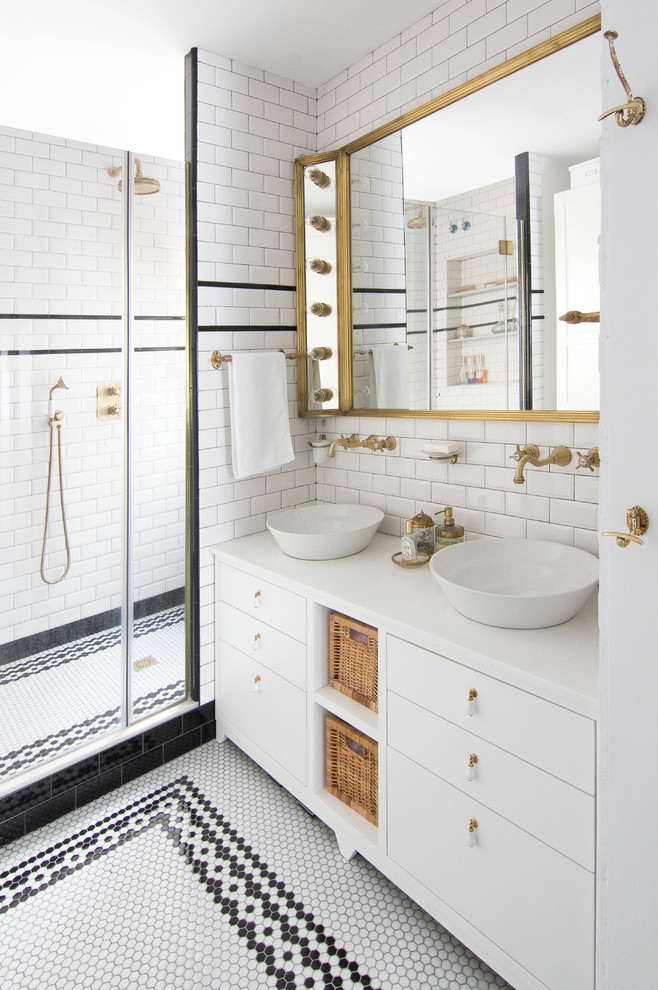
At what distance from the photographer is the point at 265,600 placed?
2.09m

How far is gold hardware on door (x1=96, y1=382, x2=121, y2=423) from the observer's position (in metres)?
2.10

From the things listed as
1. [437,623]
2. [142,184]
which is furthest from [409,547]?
[142,184]

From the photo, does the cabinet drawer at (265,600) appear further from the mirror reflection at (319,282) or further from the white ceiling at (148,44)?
the white ceiling at (148,44)

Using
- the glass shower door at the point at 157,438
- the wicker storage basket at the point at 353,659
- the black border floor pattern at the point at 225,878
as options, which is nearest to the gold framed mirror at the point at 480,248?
the glass shower door at the point at 157,438

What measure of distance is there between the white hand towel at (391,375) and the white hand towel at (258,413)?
41 centimetres

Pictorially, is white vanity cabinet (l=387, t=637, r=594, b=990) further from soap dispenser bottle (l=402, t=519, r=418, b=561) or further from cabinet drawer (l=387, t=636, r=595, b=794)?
soap dispenser bottle (l=402, t=519, r=418, b=561)

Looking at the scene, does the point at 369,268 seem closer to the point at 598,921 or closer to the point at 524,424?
the point at 524,424

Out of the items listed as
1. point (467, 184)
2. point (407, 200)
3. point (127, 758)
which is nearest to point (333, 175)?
point (407, 200)

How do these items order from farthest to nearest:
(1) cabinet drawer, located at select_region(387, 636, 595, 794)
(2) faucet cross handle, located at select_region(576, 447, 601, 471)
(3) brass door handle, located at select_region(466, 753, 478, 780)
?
(2) faucet cross handle, located at select_region(576, 447, 601, 471) → (3) brass door handle, located at select_region(466, 753, 478, 780) → (1) cabinet drawer, located at select_region(387, 636, 595, 794)

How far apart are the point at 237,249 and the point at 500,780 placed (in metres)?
2.09

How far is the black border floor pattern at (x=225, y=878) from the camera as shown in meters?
1.51

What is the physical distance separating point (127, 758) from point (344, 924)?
1.02 metres

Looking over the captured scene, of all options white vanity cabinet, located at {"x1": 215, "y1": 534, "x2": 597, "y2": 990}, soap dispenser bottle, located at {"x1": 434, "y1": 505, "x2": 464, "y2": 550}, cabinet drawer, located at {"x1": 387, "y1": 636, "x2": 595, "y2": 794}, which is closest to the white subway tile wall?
white vanity cabinet, located at {"x1": 215, "y1": 534, "x2": 597, "y2": 990}

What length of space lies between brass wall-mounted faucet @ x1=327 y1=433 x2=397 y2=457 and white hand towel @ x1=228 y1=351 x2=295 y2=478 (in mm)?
192
